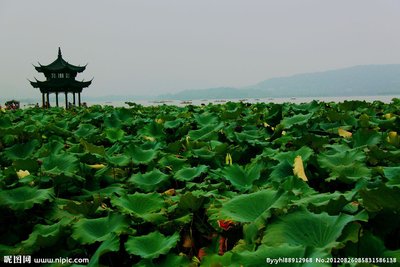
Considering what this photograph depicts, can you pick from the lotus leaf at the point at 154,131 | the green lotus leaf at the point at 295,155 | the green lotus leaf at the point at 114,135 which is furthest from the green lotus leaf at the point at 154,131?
the green lotus leaf at the point at 295,155

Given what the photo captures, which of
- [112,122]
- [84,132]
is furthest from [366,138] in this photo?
[112,122]

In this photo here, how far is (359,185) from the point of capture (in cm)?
168

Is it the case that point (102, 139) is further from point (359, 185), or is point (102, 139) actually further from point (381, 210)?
point (381, 210)

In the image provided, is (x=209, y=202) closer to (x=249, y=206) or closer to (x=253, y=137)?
(x=249, y=206)

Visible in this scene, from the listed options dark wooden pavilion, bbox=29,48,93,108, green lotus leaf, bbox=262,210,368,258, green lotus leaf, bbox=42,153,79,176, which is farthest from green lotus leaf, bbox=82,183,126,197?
dark wooden pavilion, bbox=29,48,93,108

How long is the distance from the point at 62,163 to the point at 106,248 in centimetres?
100

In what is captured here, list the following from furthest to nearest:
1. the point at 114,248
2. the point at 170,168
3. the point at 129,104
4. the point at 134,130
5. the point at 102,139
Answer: the point at 129,104
the point at 134,130
the point at 102,139
the point at 170,168
the point at 114,248

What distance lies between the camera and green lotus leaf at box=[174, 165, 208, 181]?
7.35 ft

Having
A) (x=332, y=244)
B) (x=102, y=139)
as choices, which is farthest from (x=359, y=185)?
(x=102, y=139)

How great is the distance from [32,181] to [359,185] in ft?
5.40

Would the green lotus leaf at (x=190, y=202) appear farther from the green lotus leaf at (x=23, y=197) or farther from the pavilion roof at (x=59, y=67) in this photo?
the pavilion roof at (x=59, y=67)

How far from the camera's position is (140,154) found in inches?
104

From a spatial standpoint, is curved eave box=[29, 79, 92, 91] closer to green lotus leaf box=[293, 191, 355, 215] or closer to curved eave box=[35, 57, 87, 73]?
curved eave box=[35, 57, 87, 73]

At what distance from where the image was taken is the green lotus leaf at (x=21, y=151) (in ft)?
9.56
